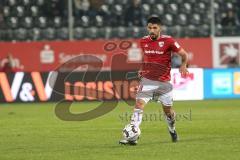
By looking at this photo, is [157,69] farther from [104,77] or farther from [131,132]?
[104,77]

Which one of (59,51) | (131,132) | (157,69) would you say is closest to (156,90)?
(157,69)

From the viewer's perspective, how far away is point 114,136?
50.0 feet

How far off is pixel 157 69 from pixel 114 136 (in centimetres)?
226

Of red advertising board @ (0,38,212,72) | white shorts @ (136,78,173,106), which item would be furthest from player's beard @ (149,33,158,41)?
red advertising board @ (0,38,212,72)

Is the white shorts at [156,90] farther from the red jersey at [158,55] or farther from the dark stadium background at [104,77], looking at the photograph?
the dark stadium background at [104,77]

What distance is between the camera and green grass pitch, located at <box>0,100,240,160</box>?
39.4ft

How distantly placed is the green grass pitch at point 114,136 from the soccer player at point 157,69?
0.78m

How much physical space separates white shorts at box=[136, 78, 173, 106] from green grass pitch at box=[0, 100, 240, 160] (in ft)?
2.63

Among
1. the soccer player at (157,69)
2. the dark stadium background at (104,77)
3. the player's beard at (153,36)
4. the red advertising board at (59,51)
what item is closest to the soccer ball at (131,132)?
the soccer player at (157,69)

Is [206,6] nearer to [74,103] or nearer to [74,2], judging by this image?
[74,2]

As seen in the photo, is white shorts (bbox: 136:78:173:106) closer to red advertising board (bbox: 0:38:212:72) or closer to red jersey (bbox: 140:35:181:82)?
red jersey (bbox: 140:35:181:82)

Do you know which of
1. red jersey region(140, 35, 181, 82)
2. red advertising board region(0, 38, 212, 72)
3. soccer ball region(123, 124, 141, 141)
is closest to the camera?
soccer ball region(123, 124, 141, 141)

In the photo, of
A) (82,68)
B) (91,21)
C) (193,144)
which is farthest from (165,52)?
(91,21)

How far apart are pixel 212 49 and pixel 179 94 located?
6597 mm
